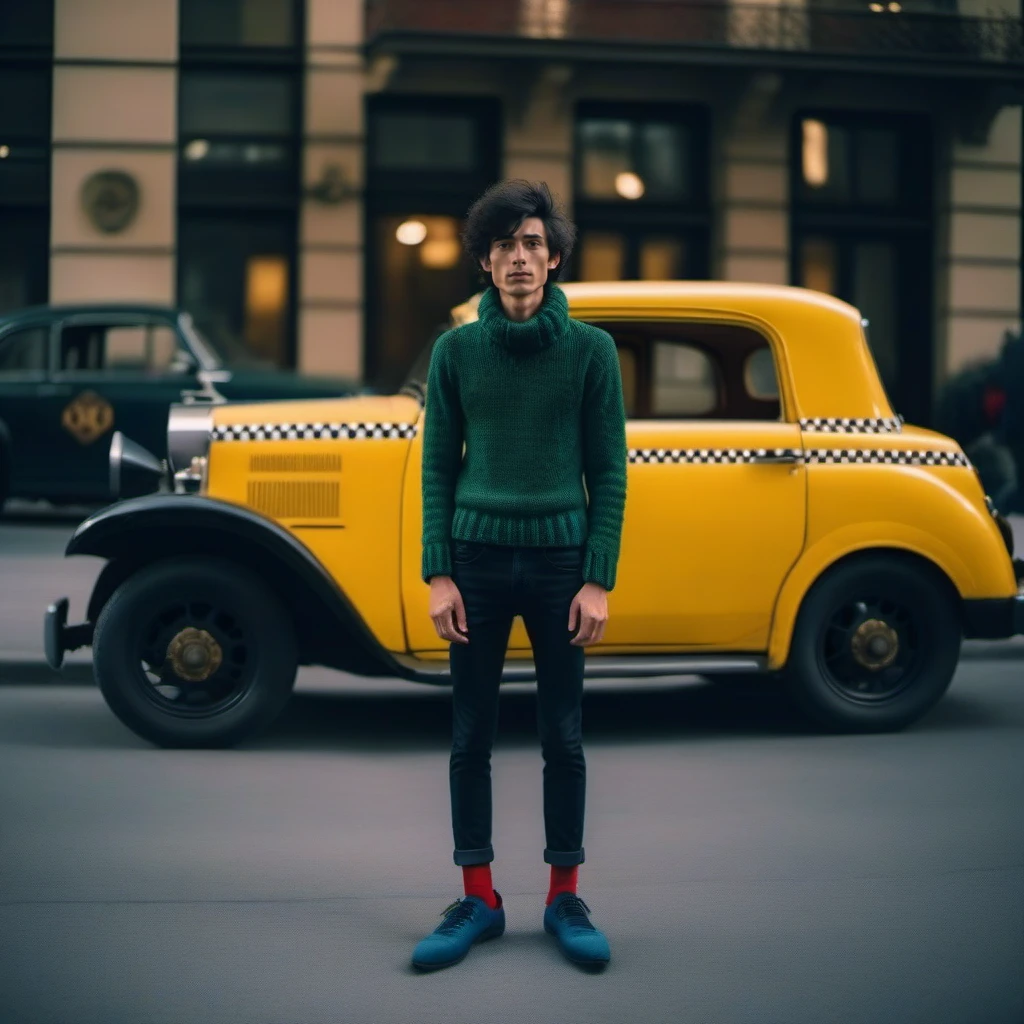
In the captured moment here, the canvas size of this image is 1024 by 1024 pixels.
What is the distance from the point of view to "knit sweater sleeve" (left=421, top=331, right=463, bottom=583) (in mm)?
4477

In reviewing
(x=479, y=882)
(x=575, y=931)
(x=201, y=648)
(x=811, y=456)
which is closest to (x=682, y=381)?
(x=811, y=456)

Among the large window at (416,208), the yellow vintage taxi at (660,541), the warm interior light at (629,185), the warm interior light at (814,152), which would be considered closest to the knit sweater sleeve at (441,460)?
the yellow vintage taxi at (660,541)

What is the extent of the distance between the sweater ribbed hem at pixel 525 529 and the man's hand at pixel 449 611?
0.14 metres

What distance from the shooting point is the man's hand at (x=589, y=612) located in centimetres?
444

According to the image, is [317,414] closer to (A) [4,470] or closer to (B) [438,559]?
(B) [438,559]

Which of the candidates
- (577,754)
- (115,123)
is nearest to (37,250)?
(115,123)

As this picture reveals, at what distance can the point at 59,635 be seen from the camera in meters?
7.15

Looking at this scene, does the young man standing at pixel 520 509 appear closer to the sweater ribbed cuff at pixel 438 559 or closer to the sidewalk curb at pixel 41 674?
the sweater ribbed cuff at pixel 438 559

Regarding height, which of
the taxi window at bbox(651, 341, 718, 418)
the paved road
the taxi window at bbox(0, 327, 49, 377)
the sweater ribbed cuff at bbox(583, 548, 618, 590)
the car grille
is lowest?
the paved road

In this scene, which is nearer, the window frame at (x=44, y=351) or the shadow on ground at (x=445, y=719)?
the shadow on ground at (x=445, y=719)

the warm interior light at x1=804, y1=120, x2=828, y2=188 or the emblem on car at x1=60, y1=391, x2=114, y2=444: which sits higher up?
the warm interior light at x1=804, y1=120, x2=828, y2=188

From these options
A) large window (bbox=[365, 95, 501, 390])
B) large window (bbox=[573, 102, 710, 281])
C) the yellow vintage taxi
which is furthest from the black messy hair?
large window (bbox=[573, 102, 710, 281])

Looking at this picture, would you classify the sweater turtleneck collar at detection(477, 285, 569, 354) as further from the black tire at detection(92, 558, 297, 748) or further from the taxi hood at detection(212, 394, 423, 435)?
the black tire at detection(92, 558, 297, 748)

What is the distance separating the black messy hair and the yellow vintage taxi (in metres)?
2.61
